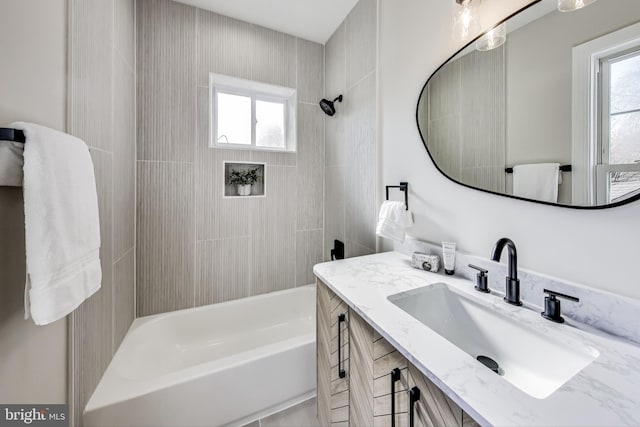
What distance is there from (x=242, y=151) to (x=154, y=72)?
0.80 metres

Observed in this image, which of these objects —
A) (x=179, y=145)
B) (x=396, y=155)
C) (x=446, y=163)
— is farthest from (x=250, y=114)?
(x=446, y=163)

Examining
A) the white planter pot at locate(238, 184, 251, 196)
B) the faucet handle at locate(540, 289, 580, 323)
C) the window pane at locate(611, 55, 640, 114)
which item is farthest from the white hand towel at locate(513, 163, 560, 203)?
the white planter pot at locate(238, 184, 251, 196)

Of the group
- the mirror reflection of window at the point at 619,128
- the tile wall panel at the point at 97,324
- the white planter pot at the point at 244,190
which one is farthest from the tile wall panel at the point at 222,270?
the mirror reflection of window at the point at 619,128

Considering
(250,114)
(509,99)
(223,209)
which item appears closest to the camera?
(509,99)

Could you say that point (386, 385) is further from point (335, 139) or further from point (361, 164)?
point (335, 139)

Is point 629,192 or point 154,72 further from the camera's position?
point 154,72

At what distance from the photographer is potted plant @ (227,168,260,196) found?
2.00 metres

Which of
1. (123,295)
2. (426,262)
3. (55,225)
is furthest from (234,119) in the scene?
(426,262)

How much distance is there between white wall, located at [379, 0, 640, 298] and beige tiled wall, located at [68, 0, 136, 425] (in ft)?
4.99

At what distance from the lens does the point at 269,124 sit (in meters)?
2.21

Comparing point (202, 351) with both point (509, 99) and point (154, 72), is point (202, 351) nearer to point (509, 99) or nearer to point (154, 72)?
point (154, 72)

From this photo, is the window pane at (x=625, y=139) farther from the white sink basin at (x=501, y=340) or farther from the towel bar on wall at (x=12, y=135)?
the towel bar on wall at (x=12, y=135)

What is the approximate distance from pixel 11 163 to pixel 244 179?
145 cm

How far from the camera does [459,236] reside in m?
1.05
